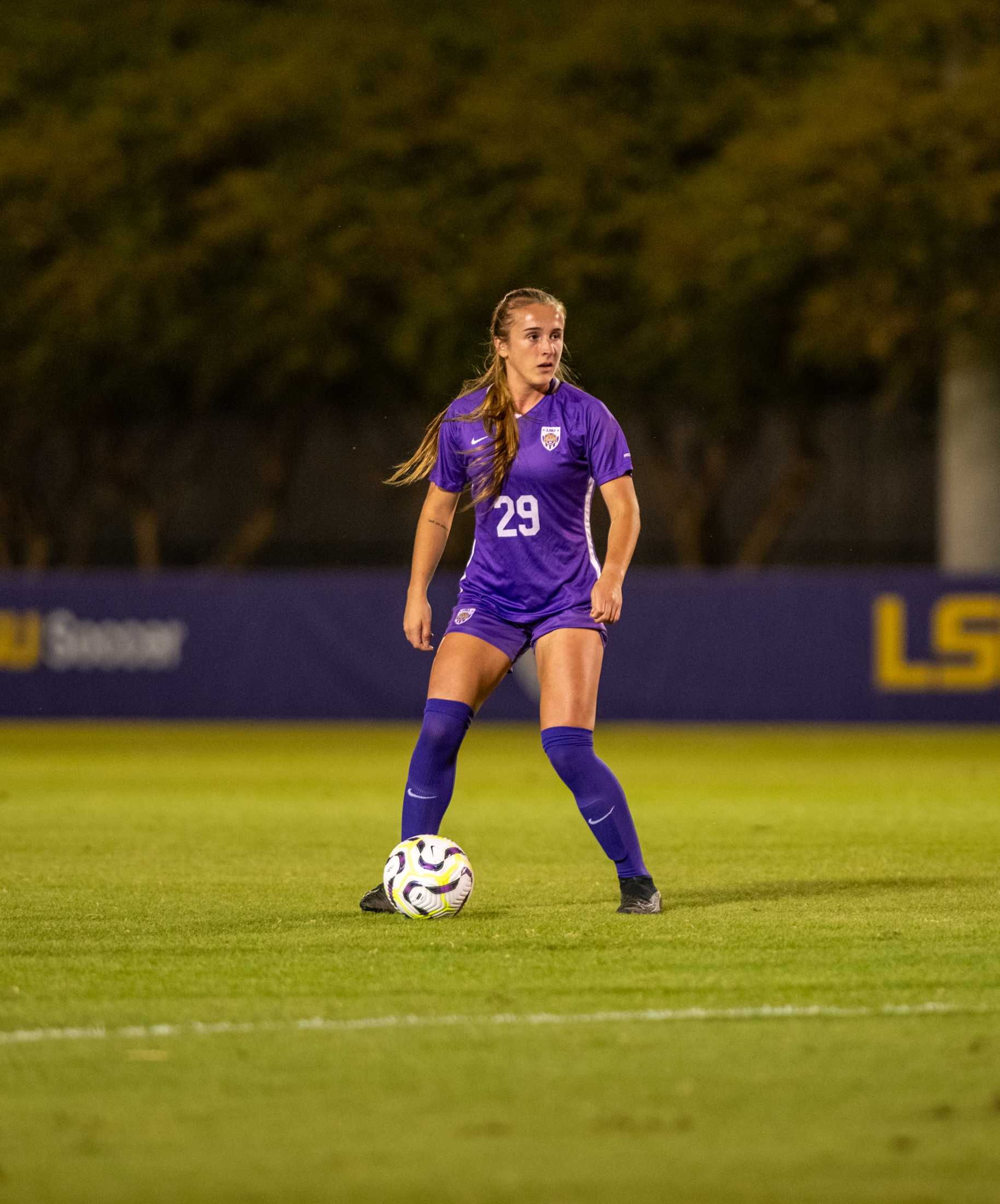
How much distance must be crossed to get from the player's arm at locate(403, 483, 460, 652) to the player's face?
0.55 m

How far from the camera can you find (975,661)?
2195cm

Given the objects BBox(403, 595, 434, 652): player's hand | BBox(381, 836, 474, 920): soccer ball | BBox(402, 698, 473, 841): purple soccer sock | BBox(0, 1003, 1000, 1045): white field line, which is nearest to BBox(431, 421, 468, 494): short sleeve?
BBox(403, 595, 434, 652): player's hand

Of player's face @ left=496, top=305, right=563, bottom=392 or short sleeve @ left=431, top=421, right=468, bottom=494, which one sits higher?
player's face @ left=496, top=305, right=563, bottom=392

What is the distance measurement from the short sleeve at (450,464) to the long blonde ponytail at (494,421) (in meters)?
0.03

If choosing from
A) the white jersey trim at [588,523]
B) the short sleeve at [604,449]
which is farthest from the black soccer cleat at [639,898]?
the short sleeve at [604,449]

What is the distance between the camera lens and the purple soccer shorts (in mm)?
8297

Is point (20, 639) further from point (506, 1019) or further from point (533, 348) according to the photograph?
point (506, 1019)

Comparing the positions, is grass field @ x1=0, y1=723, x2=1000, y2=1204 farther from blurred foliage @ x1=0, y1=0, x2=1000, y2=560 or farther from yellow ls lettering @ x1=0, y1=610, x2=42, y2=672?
blurred foliage @ x1=0, y1=0, x2=1000, y2=560

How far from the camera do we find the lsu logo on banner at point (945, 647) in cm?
2178

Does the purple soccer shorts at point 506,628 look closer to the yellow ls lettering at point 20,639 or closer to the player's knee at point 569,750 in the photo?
the player's knee at point 569,750

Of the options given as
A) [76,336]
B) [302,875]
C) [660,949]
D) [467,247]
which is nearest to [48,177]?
[76,336]

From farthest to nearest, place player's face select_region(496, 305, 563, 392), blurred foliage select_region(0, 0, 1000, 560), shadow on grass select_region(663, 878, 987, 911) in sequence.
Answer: blurred foliage select_region(0, 0, 1000, 560), shadow on grass select_region(663, 878, 987, 911), player's face select_region(496, 305, 563, 392)

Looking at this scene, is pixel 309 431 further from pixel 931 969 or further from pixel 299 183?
pixel 931 969

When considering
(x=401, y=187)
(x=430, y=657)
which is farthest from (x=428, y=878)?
(x=401, y=187)
